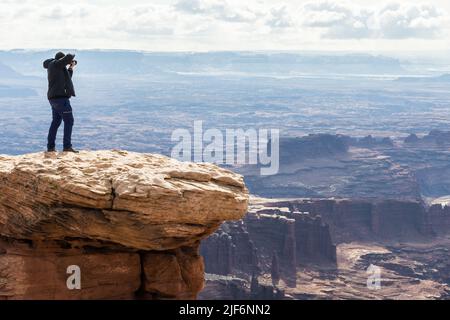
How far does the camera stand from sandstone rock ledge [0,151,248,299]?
675 inches

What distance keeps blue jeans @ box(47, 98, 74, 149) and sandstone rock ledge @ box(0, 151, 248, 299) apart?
785mm

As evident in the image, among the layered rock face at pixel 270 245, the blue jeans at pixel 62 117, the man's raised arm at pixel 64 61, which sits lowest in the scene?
the layered rock face at pixel 270 245

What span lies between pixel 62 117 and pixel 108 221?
11.0 ft

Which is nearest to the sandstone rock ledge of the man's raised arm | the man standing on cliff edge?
the man standing on cliff edge

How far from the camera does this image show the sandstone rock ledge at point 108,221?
17141 mm

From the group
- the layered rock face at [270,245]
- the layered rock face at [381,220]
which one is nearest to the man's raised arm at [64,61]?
the layered rock face at [270,245]

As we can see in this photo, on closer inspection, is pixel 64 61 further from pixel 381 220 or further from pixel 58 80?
pixel 381 220

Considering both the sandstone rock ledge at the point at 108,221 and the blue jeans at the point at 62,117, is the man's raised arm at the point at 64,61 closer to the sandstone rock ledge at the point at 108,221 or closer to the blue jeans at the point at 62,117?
the blue jeans at the point at 62,117

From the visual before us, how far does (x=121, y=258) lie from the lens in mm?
18469

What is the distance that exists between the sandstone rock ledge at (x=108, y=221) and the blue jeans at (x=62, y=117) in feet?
2.57

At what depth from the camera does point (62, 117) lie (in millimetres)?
19609
